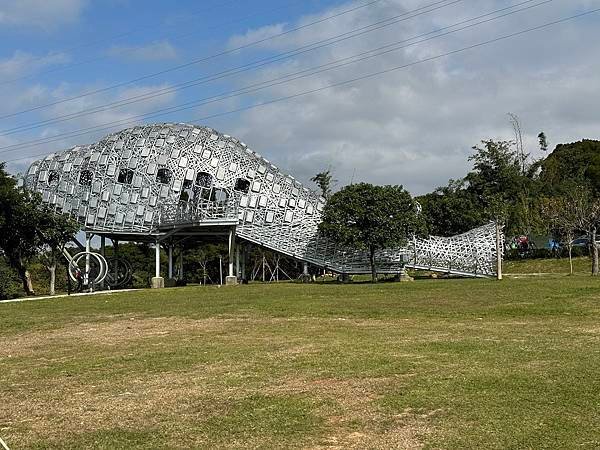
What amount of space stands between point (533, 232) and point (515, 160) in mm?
14584

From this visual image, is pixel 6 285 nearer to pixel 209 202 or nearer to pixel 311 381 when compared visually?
pixel 209 202

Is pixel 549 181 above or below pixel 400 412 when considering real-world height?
above

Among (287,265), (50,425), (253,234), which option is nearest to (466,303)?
(50,425)

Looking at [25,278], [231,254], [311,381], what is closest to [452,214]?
[231,254]

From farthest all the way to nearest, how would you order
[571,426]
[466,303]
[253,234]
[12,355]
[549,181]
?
[549,181]
[253,234]
[466,303]
[12,355]
[571,426]

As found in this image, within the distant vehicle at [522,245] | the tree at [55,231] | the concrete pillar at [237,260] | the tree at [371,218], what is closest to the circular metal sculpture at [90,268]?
the tree at [55,231]

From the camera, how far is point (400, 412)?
30.1ft

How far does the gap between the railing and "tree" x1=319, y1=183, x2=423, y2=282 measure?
6802mm

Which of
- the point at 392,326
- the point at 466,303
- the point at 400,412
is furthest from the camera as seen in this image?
the point at 466,303

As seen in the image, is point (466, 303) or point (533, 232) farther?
point (533, 232)

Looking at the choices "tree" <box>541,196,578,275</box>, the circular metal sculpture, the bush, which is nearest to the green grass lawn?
"tree" <box>541,196,578,275</box>

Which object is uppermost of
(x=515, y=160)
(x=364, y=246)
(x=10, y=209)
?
(x=515, y=160)

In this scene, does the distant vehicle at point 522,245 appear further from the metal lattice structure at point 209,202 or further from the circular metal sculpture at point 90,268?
the circular metal sculpture at point 90,268

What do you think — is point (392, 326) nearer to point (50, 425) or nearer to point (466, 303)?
point (466, 303)
